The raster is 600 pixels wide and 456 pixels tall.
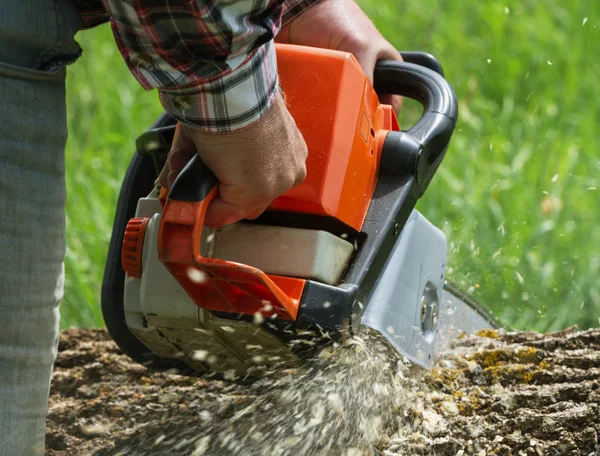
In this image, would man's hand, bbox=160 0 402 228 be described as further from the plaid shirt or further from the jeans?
the jeans

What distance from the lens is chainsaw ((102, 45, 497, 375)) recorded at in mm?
1567

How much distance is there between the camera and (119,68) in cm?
466

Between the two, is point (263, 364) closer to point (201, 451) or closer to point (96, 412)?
point (201, 451)

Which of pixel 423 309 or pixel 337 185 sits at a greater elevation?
pixel 337 185

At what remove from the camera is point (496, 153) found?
146 inches

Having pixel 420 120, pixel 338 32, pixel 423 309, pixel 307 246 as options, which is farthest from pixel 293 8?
pixel 423 309

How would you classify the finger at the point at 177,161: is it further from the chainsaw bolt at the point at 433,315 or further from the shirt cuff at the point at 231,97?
the chainsaw bolt at the point at 433,315

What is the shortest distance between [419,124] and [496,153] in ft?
6.13

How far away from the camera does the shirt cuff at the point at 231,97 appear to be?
1.36m

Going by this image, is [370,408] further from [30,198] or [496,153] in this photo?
[496,153]

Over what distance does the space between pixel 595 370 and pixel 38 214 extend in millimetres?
1264

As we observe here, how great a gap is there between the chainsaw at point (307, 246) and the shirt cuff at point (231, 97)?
148 millimetres

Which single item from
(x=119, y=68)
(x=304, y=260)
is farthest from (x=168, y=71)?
(x=119, y=68)

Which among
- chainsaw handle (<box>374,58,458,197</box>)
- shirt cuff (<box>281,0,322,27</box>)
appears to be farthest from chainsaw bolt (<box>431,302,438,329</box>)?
shirt cuff (<box>281,0,322,27</box>)
